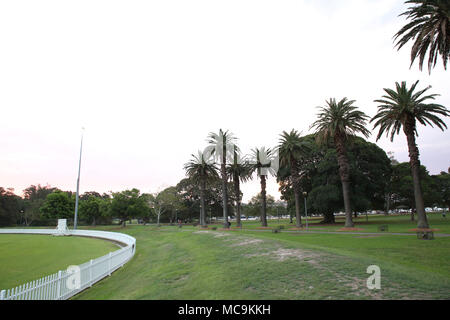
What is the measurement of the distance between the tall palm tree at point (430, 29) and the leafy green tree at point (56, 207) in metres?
80.7

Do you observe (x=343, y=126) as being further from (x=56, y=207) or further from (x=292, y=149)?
(x=56, y=207)

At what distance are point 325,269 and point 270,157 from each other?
40478 millimetres

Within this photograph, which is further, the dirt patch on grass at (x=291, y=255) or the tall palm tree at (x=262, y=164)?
the tall palm tree at (x=262, y=164)

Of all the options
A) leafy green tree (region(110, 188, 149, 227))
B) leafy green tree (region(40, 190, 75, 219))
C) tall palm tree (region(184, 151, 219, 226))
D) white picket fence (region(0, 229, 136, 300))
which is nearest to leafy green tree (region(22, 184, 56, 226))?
leafy green tree (region(40, 190, 75, 219))

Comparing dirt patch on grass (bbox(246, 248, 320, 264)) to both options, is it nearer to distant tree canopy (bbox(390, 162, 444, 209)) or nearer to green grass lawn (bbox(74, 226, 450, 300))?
green grass lawn (bbox(74, 226, 450, 300))

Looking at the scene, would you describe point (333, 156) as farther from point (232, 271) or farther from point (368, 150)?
point (232, 271)

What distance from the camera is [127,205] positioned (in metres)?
59.8

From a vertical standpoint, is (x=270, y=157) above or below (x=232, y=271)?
above

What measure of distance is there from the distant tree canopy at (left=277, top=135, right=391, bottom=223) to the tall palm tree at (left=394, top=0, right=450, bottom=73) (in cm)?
2531

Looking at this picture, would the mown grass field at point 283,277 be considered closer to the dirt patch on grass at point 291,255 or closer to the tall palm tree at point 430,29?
the dirt patch on grass at point 291,255

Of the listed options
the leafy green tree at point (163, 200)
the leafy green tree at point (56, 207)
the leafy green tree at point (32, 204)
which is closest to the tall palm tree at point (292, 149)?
the leafy green tree at point (163, 200)

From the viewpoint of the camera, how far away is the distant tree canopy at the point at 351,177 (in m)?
45.5

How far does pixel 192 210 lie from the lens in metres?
86.3
